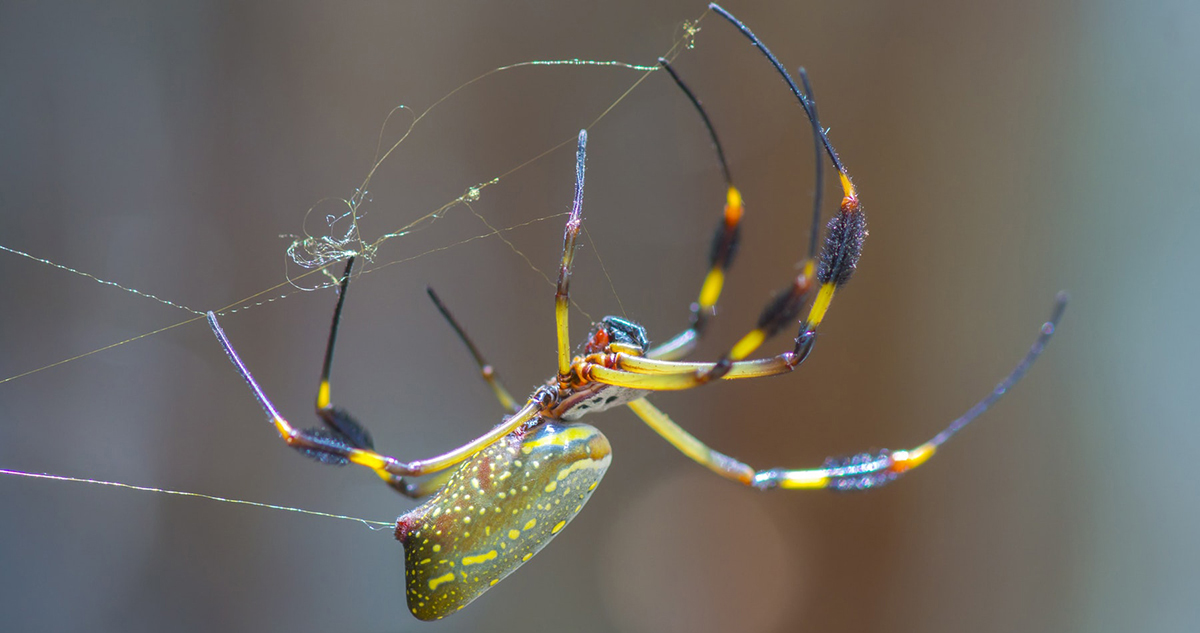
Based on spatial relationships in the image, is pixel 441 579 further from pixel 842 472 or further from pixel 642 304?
pixel 642 304

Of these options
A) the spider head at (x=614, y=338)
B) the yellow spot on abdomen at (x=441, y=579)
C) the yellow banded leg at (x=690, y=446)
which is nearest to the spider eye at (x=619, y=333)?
the spider head at (x=614, y=338)

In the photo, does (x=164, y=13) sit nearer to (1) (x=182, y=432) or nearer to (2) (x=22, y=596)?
(1) (x=182, y=432)

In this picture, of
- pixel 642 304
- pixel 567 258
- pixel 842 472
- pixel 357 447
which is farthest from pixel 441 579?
pixel 642 304

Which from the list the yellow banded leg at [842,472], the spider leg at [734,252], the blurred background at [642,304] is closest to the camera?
the spider leg at [734,252]

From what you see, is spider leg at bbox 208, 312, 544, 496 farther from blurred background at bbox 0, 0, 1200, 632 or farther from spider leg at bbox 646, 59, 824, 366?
blurred background at bbox 0, 0, 1200, 632

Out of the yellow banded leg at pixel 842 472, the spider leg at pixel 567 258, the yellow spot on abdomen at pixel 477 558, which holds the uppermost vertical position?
the spider leg at pixel 567 258

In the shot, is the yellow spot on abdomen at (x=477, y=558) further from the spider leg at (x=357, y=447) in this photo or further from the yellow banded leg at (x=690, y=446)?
the yellow banded leg at (x=690, y=446)

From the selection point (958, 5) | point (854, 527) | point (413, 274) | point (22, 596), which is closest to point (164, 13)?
point (413, 274)
